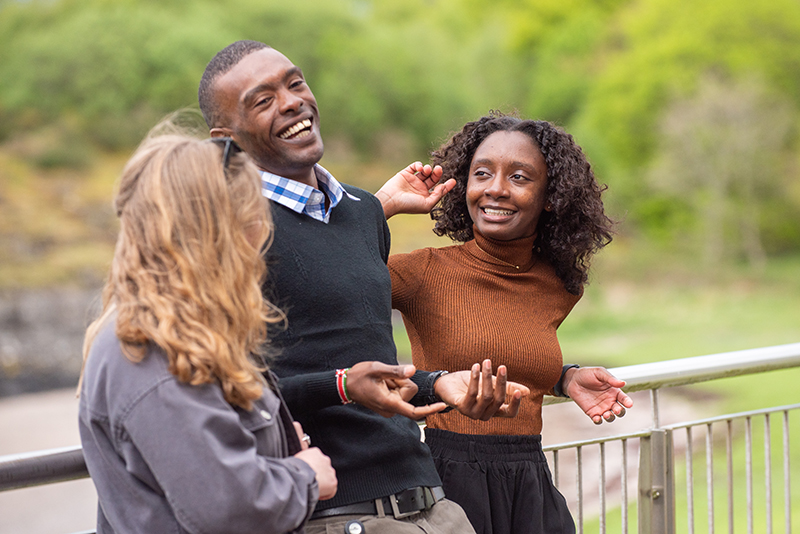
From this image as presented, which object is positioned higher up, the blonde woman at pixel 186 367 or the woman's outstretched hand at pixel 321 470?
the blonde woman at pixel 186 367

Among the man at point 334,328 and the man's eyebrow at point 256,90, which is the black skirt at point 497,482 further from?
the man's eyebrow at point 256,90

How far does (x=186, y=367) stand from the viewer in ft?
4.09

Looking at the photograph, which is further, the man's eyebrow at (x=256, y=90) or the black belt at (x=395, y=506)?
the man's eyebrow at (x=256, y=90)

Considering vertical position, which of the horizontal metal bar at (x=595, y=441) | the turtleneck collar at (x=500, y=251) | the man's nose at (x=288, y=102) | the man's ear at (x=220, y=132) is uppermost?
the man's nose at (x=288, y=102)

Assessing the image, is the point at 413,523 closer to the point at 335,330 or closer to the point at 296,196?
the point at 335,330

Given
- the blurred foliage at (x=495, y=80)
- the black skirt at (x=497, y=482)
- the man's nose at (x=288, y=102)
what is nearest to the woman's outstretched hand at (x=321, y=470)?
the black skirt at (x=497, y=482)

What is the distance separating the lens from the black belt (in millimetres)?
1647

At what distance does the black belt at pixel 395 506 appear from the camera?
165 centimetres

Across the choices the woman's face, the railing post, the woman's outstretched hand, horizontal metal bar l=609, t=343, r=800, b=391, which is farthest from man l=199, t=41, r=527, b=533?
the railing post

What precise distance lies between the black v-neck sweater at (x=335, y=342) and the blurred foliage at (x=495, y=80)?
2167cm

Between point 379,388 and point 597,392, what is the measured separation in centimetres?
86

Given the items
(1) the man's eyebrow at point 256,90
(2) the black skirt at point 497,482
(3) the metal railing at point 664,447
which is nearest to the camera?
(1) the man's eyebrow at point 256,90

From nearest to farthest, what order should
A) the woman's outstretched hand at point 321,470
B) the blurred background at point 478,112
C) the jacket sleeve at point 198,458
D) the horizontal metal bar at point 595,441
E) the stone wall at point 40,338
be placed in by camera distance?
the jacket sleeve at point 198,458, the woman's outstretched hand at point 321,470, the horizontal metal bar at point 595,441, the stone wall at point 40,338, the blurred background at point 478,112

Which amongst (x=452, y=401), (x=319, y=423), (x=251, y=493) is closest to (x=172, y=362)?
(x=251, y=493)
